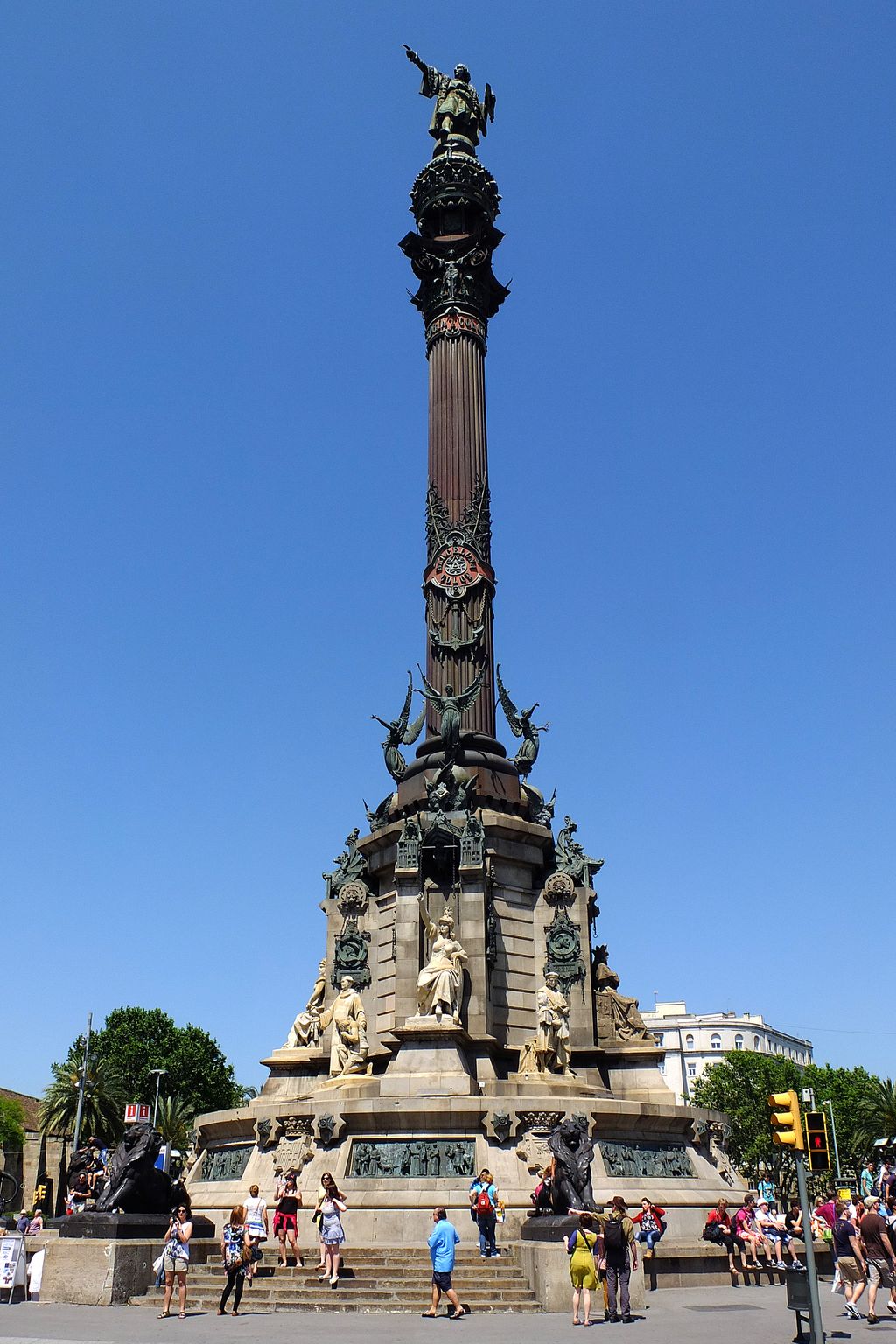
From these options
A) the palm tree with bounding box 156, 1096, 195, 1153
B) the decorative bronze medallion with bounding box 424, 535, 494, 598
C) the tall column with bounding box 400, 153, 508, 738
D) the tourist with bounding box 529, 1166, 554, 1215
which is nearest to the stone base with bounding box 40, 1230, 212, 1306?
the tourist with bounding box 529, 1166, 554, 1215

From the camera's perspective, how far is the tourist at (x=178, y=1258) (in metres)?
17.4

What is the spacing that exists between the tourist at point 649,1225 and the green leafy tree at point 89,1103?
51.3m

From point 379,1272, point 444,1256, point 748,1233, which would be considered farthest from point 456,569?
point 444,1256

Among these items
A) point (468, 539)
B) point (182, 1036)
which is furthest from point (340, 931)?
point (182, 1036)

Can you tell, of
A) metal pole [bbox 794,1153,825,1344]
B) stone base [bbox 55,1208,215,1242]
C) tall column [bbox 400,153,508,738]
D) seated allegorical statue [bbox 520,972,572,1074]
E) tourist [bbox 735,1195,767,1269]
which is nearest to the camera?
metal pole [bbox 794,1153,825,1344]

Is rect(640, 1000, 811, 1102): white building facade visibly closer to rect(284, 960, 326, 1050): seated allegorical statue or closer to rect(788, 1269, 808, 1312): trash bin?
rect(284, 960, 326, 1050): seated allegorical statue

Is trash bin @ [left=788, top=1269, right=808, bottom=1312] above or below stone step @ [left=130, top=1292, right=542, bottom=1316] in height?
above

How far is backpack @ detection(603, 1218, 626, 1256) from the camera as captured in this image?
17.6 meters

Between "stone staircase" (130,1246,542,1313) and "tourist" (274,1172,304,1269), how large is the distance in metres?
0.31

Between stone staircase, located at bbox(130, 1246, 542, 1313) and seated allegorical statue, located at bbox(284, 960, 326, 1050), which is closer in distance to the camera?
stone staircase, located at bbox(130, 1246, 542, 1313)

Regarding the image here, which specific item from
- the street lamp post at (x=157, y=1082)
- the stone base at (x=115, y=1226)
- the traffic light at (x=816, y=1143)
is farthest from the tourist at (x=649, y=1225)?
the street lamp post at (x=157, y=1082)

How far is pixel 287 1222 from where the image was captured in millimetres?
21859

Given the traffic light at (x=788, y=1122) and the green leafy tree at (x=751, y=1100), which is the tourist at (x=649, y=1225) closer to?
the traffic light at (x=788, y=1122)

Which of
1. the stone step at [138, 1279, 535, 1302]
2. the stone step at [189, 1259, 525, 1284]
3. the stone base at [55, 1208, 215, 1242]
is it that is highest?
the stone base at [55, 1208, 215, 1242]
